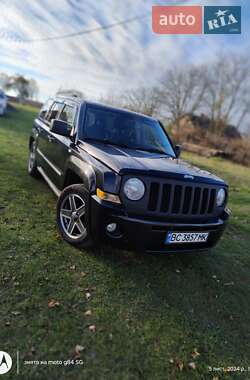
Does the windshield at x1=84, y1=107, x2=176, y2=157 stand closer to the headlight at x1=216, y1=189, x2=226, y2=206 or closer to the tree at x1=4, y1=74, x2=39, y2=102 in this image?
the headlight at x1=216, y1=189, x2=226, y2=206

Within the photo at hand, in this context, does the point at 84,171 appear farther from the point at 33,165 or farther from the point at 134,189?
the point at 33,165

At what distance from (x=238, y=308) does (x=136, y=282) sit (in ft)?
3.78

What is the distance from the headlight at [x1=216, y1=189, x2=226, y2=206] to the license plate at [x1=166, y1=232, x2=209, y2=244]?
44 cm

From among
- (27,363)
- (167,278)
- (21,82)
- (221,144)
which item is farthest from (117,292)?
(21,82)

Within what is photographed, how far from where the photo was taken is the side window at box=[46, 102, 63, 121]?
16.8 ft

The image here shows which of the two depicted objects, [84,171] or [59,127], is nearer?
[84,171]

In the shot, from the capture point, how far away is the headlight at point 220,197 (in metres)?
3.45

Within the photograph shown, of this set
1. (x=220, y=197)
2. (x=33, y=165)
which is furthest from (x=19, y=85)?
(x=220, y=197)

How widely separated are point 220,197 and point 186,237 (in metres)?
0.73

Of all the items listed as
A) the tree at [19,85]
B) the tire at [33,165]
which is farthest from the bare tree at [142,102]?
the tree at [19,85]

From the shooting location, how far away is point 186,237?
3150 mm

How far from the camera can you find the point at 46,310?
2531mm

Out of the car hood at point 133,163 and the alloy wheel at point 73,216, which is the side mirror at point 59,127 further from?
the alloy wheel at point 73,216

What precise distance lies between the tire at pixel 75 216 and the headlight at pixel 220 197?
1.57 m
